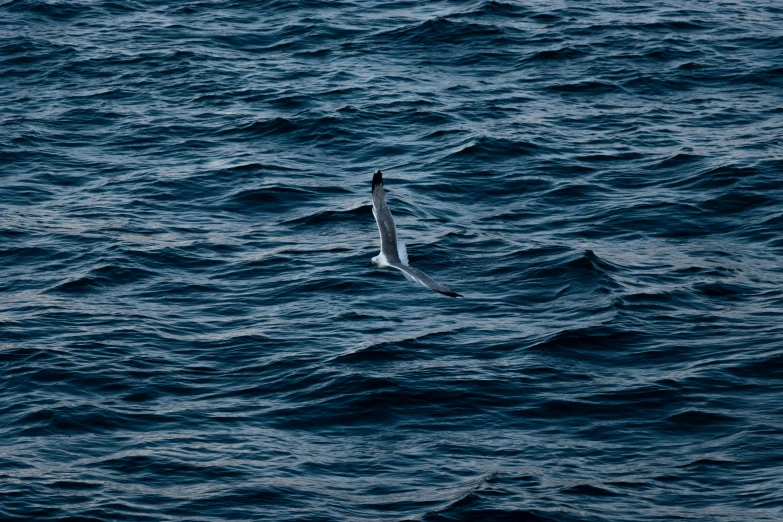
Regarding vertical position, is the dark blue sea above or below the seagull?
below

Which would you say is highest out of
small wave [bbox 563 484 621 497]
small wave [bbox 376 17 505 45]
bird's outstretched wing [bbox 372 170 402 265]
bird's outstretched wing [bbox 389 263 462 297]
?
small wave [bbox 376 17 505 45]

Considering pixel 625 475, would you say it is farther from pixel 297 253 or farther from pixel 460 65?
pixel 460 65

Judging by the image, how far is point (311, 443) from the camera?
23266 millimetres

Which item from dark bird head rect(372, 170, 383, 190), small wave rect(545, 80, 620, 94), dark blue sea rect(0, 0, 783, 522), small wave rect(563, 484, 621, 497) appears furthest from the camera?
small wave rect(545, 80, 620, 94)

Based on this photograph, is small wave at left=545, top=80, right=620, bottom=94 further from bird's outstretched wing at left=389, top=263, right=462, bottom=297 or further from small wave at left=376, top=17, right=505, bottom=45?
bird's outstretched wing at left=389, top=263, right=462, bottom=297

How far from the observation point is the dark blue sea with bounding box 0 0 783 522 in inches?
880

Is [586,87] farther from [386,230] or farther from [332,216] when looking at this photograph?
[386,230]

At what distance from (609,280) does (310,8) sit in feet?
66.3

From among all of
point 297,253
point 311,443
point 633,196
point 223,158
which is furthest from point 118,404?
point 633,196

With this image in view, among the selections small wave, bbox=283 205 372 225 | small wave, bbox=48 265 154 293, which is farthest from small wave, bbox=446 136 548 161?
small wave, bbox=48 265 154 293

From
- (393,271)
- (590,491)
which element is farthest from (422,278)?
(393,271)

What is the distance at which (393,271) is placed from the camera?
97.2 feet

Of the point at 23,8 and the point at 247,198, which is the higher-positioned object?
the point at 23,8

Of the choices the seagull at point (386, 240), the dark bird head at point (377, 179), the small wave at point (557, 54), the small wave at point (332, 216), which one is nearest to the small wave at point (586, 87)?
the small wave at point (557, 54)
